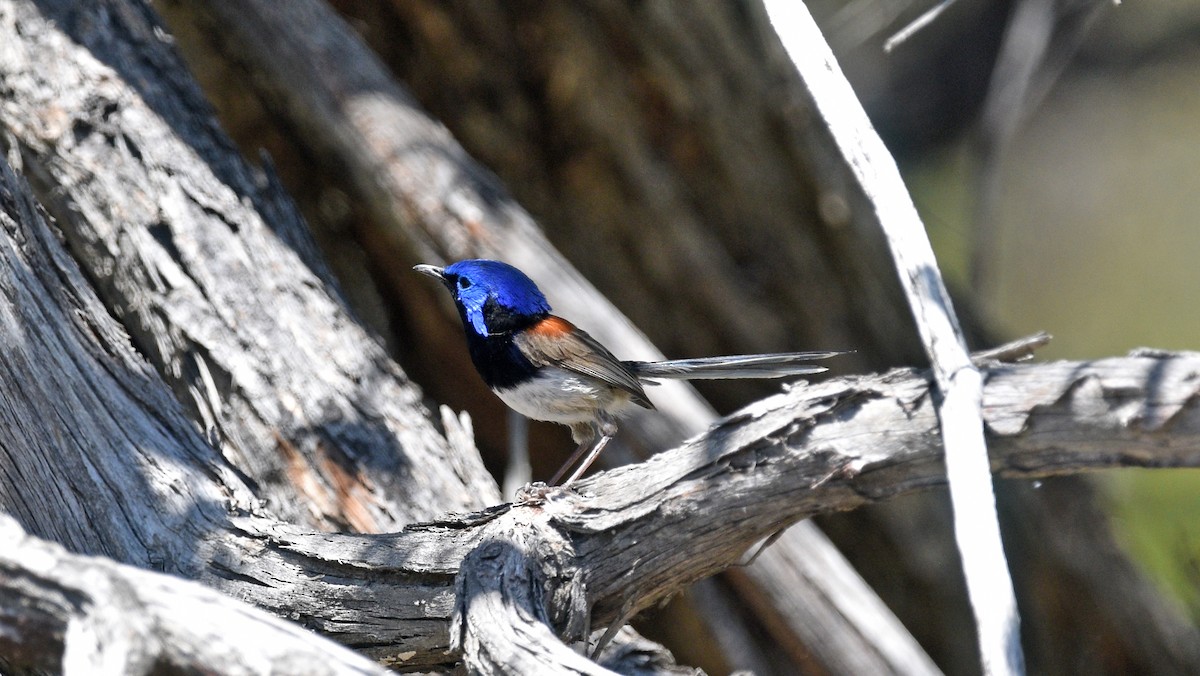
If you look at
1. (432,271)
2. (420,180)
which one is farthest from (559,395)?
(420,180)

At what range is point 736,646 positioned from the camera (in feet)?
14.6

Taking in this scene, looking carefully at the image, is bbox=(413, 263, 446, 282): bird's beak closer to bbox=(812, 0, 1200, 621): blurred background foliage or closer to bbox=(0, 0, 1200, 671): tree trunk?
bbox=(0, 0, 1200, 671): tree trunk

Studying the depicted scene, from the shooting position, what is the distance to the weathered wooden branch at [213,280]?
3338 millimetres

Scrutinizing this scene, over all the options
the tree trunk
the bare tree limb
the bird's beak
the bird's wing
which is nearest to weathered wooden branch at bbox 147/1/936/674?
the tree trunk

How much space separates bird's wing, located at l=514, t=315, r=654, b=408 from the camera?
11.8 feet

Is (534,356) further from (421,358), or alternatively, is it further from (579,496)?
(421,358)

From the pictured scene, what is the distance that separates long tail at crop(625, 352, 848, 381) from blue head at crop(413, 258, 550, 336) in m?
0.49

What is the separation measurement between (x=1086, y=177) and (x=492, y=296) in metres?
9.83

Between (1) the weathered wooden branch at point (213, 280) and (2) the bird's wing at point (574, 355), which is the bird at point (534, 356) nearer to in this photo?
(2) the bird's wing at point (574, 355)

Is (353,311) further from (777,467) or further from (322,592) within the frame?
(777,467)

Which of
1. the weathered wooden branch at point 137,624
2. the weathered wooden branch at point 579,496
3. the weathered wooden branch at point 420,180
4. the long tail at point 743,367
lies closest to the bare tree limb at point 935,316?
the weathered wooden branch at point 579,496

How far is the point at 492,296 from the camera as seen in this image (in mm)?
3693

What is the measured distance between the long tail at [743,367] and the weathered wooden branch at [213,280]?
0.74 meters

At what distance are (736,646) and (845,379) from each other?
203 cm
